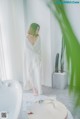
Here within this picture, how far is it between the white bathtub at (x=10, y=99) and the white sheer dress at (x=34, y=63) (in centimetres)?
91

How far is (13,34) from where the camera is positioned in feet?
6.70

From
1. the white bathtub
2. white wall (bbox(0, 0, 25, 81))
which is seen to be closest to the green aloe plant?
the white bathtub

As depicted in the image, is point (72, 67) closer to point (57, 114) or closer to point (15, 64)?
point (57, 114)

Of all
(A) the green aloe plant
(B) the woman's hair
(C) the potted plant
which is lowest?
(C) the potted plant

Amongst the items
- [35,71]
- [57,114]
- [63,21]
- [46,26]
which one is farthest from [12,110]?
[46,26]

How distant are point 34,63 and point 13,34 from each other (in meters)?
0.43

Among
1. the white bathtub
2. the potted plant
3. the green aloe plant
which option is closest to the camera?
the green aloe plant

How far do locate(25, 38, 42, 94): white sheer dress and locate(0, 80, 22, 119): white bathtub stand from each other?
2.97 ft

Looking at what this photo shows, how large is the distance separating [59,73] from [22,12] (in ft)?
2.63

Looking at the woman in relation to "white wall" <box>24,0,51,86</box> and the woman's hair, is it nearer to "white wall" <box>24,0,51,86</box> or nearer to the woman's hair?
the woman's hair

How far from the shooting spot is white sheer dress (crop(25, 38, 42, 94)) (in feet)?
6.14

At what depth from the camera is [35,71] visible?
1954mm

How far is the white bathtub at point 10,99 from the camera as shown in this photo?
844 millimetres

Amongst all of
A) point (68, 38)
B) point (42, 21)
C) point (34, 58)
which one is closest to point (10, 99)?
point (68, 38)
